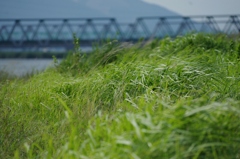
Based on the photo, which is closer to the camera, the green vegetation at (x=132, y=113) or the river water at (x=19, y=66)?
the green vegetation at (x=132, y=113)

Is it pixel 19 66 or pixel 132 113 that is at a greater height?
pixel 19 66

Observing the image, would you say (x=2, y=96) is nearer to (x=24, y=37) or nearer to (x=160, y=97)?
(x=160, y=97)

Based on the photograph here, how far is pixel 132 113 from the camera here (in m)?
2.34

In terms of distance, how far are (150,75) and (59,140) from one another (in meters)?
1.23

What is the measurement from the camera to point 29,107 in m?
3.94

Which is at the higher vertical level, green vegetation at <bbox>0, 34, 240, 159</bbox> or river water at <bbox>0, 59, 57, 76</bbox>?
river water at <bbox>0, 59, 57, 76</bbox>

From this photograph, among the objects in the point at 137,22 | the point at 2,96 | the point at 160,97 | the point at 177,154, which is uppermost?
the point at 137,22

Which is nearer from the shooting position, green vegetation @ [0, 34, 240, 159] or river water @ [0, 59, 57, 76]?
green vegetation @ [0, 34, 240, 159]

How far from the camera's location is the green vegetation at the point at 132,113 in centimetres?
206

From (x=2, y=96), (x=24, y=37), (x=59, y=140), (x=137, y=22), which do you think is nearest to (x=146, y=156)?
(x=59, y=140)

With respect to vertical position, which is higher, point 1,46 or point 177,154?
point 1,46

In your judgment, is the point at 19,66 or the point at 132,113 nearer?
the point at 132,113

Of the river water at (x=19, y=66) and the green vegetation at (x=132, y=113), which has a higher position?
the river water at (x=19, y=66)

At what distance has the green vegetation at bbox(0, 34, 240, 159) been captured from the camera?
6.77 ft
